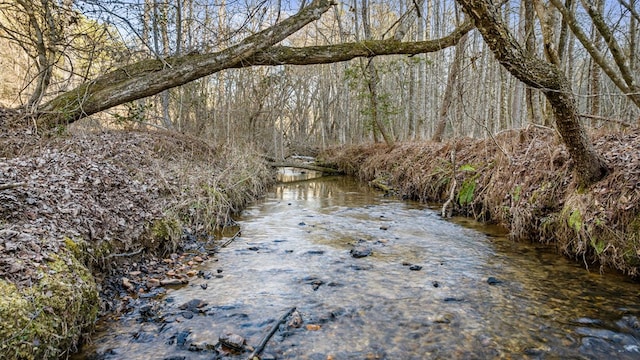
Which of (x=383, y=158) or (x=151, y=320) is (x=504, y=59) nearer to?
(x=151, y=320)

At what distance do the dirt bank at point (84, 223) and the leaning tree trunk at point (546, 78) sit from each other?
4083 mm

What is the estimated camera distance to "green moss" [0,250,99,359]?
88.1 inches

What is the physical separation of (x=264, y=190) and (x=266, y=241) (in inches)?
222

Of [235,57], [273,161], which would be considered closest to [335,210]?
[235,57]

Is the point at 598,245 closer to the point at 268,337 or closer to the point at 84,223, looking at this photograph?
the point at 268,337

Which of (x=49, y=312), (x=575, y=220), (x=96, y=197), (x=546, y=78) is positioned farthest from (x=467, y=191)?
(x=49, y=312)

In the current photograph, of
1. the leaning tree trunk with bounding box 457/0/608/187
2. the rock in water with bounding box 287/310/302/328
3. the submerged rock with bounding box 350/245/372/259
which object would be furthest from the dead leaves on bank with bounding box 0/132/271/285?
the leaning tree trunk with bounding box 457/0/608/187

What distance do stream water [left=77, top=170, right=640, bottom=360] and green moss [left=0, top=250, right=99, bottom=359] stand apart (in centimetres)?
26

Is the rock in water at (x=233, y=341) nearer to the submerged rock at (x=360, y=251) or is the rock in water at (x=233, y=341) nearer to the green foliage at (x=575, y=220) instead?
the submerged rock at (x=360, y=251)

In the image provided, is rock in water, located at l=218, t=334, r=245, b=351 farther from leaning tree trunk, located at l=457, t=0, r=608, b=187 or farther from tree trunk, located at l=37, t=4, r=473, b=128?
tree trunk, located at l=37, t=4, r=473, b=128

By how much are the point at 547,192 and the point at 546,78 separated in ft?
7.25

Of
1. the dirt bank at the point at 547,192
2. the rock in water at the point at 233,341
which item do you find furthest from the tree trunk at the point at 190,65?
the rock in water at the point at 233,341

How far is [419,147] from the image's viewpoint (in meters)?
11.7

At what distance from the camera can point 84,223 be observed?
390 centimetres
